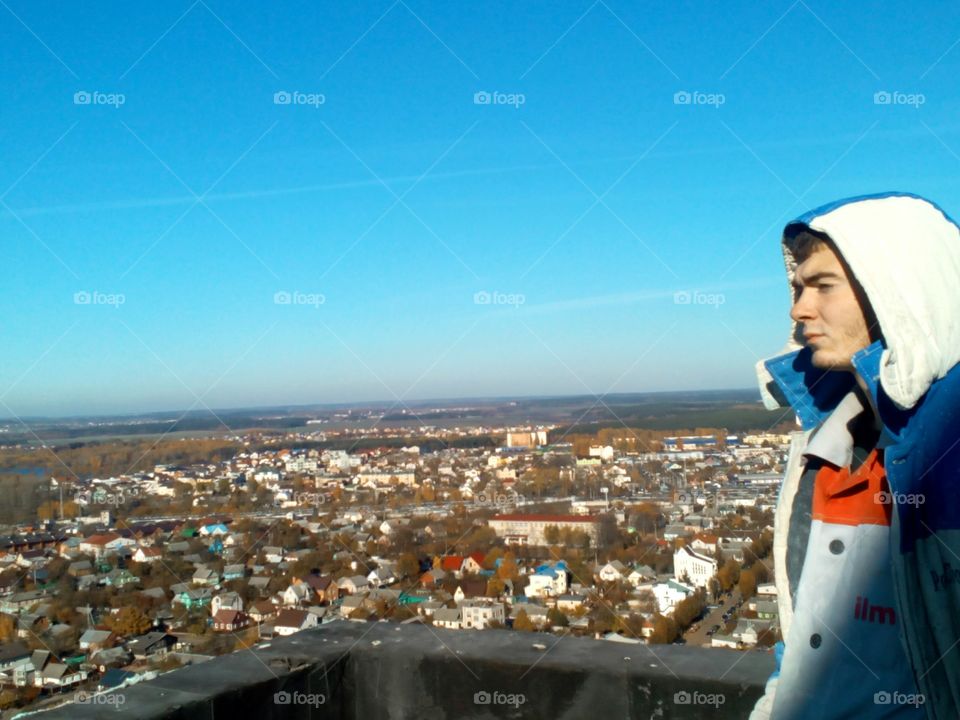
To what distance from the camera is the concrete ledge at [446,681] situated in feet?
7.07

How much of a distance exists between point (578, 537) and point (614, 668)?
55.9 inches

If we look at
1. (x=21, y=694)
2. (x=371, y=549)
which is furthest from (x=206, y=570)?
(x=21, y=694)

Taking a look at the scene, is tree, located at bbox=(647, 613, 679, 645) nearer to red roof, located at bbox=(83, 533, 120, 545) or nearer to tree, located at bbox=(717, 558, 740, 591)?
tree, located at bbox=(717, 558, 740, 591)

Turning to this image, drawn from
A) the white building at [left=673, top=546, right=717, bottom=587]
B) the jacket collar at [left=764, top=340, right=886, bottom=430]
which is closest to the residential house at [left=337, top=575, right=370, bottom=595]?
the white building at [left=673, top=546, right=717, bottom=587]

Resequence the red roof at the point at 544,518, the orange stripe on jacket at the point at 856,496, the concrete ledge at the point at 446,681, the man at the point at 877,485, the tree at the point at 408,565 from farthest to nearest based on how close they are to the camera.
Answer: the red roof at the point at 544,518, the tree at the point at 408,565, the concrete ledge at the point at 446,681, the orange stripe on jacket at the point at 856,496, the man at the point at 877,485

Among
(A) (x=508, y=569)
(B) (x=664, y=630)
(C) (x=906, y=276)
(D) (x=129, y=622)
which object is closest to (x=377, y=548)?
(A) (x=508, y=569)

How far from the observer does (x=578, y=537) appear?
371 cm

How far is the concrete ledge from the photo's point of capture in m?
2.15

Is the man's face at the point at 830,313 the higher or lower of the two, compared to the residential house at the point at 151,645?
higher

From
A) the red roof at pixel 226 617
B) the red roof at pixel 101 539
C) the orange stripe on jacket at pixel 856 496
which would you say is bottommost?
the red roof at pixel 226 617

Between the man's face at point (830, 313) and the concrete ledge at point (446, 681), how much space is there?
3.95 feet

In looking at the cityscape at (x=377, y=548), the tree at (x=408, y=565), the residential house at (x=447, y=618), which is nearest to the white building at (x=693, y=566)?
the cityscape at (x=377, y=548)

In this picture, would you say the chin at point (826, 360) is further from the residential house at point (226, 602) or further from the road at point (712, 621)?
the residential house at point (226, 602)

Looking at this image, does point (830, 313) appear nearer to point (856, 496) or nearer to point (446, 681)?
point (856, 496)
